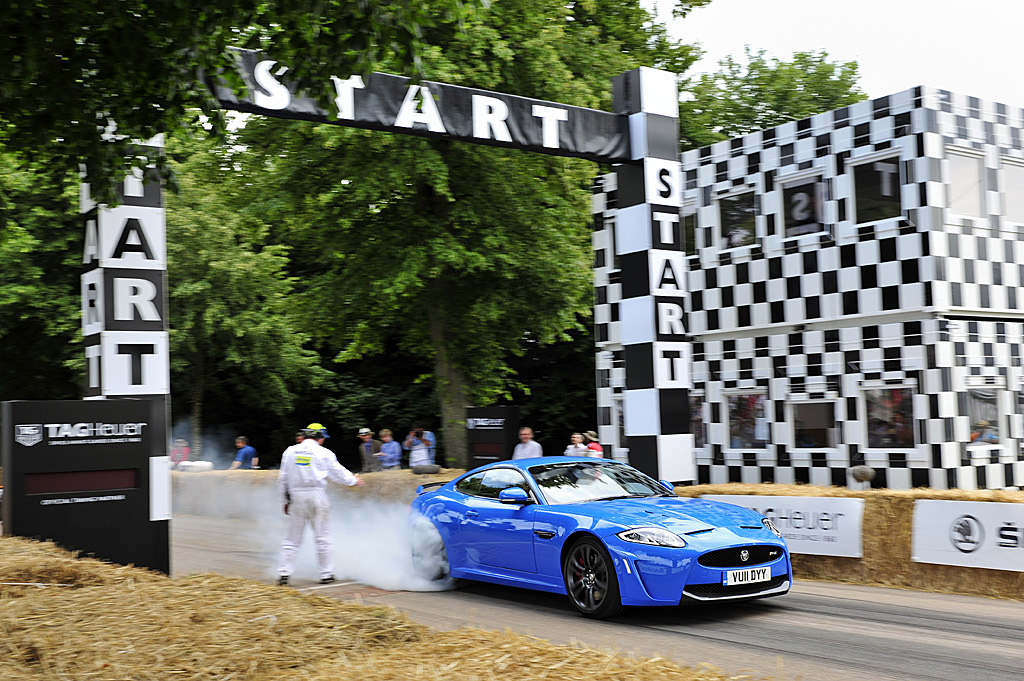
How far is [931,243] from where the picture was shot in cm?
1664

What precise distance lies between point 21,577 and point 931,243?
14.1m

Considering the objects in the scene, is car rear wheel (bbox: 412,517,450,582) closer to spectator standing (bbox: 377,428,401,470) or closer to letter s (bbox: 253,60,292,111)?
letter s (bbox: 253,60,292,111)

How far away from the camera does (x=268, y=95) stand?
12750 millimetres

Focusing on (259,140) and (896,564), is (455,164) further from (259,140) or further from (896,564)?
(896,564)

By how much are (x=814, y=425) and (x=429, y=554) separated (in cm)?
918

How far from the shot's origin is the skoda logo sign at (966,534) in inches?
440

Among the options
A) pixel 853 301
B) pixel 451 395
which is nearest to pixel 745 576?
pixel 853 301

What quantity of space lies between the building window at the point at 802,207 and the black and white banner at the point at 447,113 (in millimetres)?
4298

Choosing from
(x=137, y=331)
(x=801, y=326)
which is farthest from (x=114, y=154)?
(x=801, y=326)

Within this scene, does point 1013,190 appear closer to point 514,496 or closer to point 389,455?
point 514,496

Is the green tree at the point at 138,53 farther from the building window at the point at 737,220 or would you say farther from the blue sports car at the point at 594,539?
the building window at the point at 737,220

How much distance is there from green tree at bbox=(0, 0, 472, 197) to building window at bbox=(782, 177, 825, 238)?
1061 centimetres

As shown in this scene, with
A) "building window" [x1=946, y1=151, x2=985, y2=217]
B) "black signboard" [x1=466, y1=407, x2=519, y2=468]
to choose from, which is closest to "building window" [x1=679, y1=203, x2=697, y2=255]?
"black signboard" [x1=466, y1=407, x2=519, y2=468]

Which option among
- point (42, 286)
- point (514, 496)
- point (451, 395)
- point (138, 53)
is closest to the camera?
point (138, 53)
